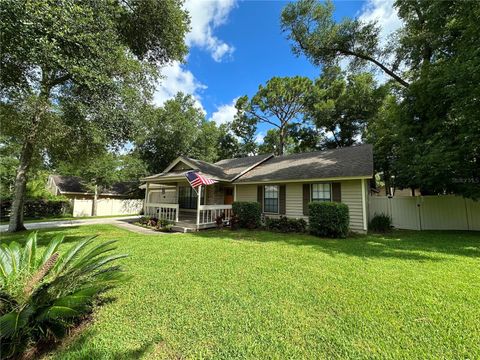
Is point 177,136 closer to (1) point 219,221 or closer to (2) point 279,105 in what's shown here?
(2) point 279,105

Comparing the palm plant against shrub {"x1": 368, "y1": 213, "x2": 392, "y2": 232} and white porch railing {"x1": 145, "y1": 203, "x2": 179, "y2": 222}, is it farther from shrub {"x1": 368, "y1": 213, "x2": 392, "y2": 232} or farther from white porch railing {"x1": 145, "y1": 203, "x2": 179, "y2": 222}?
shrub {"x1": 368, "y1": 213, "x2": 392, "y2": 232}

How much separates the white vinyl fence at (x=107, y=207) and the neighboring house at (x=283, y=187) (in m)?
9.62

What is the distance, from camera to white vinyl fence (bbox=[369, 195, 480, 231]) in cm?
1084

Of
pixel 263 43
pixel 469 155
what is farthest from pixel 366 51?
pixel 469 155

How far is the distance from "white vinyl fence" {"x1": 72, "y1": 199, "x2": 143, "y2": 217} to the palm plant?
19615 millimetres

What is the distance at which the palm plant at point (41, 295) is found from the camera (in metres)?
2.51

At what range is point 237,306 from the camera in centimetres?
350

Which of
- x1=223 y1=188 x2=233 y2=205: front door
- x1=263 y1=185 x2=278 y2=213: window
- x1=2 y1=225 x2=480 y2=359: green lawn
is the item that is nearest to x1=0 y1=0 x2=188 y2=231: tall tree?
x1=2 y1=225 x2=480 y2=359: green lawn

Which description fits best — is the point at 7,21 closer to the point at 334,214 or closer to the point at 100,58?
the point at 100,58

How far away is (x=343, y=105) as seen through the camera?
24.2 metres

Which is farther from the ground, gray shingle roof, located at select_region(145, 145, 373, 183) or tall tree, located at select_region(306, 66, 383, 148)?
tall tree, located at select_region(306, 66, 383, 148)

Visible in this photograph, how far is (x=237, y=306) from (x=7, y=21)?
7.82 meters

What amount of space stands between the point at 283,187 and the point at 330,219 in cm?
384

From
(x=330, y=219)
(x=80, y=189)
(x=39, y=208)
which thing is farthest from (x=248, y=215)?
(x=80, y=189)
